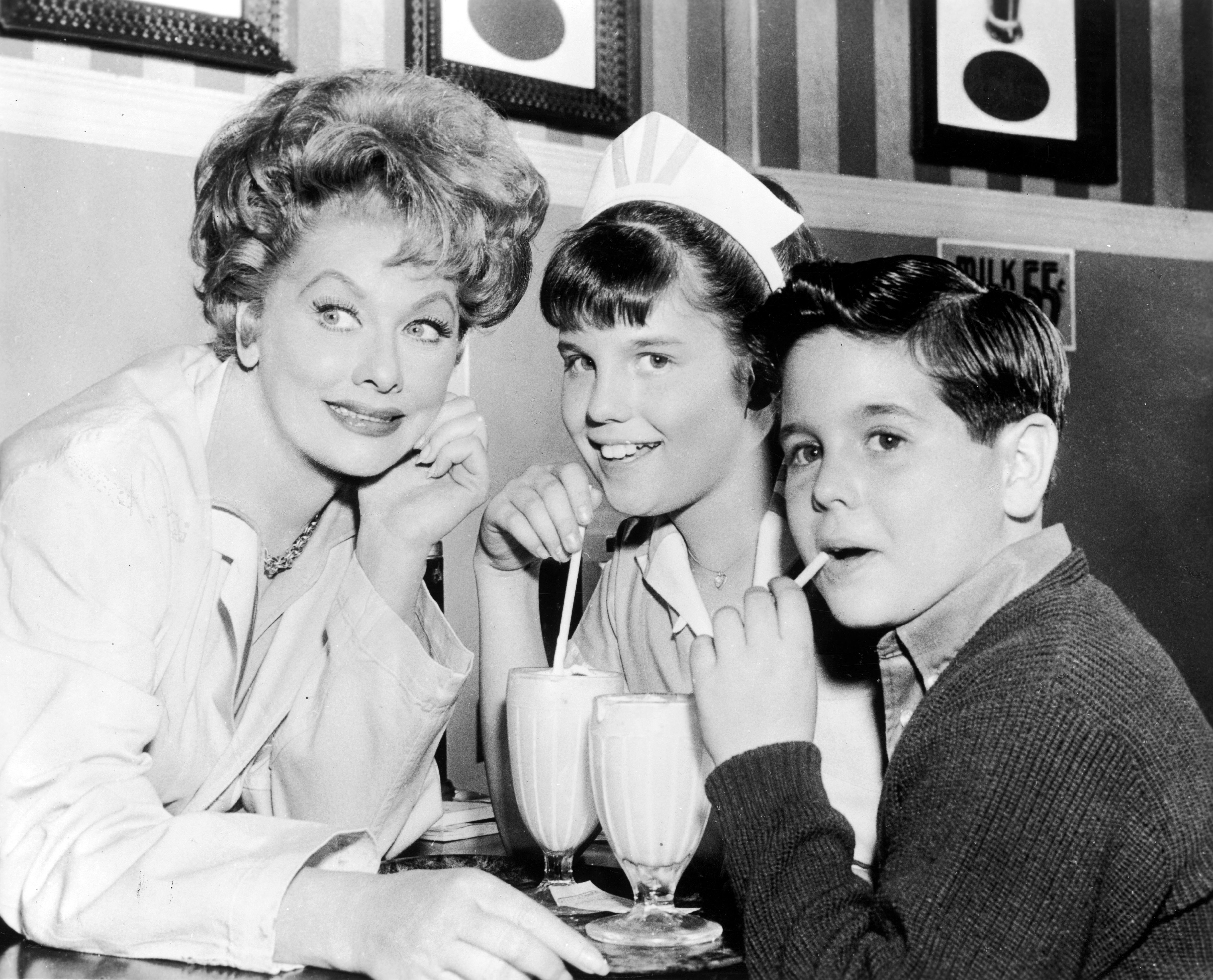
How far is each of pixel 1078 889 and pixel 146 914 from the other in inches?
27.4

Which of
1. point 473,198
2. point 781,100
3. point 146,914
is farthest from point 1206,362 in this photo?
point 146,914

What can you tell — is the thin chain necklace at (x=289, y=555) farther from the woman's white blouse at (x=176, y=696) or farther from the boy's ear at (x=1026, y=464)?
the boy's ear at (x=1026, y=464)

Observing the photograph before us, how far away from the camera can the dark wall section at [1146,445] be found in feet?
12.1

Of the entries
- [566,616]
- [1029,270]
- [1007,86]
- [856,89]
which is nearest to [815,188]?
[856,89]

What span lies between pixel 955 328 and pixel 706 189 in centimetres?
63

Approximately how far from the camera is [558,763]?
3.76 ft

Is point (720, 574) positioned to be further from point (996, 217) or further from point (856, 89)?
point (996, 217)

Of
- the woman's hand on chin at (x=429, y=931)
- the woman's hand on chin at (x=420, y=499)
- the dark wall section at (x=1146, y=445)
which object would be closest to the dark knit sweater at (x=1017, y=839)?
the woman's hand on chin at (x=429, y=931)

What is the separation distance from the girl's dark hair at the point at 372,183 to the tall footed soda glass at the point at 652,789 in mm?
675

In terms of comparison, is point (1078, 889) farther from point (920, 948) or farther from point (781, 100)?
point (781, 100)

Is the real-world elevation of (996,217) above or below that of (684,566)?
above

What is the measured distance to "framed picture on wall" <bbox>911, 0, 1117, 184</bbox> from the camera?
3.44m

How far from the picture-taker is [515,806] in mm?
1490

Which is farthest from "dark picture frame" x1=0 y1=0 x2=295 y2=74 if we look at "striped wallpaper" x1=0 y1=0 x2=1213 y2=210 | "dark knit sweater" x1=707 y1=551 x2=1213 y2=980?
"dark knit sweater" x1=707 y1=551 x2=1213 y2=980
